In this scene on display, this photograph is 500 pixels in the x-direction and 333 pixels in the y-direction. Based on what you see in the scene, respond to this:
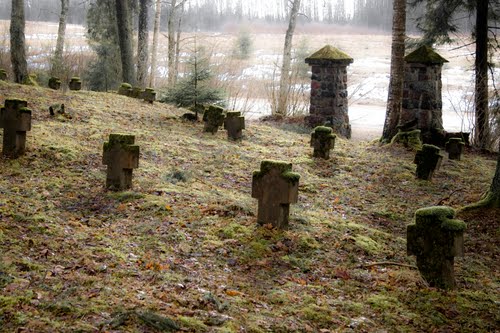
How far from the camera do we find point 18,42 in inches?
598

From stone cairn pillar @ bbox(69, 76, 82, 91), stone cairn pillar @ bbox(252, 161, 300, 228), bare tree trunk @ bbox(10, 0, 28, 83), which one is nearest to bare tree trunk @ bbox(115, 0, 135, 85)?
stone cairn pillar @ bbox(69, 76, 82, 91)

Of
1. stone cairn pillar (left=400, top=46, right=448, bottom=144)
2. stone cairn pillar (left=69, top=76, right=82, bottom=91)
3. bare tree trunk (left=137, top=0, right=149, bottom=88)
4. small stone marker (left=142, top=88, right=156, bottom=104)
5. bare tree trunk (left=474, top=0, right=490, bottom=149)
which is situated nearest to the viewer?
stone cairn pillar (left=400, top=46, right=448, bottom=144)

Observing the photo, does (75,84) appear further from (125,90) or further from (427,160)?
(427,160)

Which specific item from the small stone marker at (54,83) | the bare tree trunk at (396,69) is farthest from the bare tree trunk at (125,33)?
the bare tree trunk at (396,69)

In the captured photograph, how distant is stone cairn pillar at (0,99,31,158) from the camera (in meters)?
7.86

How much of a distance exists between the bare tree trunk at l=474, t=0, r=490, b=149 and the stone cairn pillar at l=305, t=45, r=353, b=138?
3.56 m

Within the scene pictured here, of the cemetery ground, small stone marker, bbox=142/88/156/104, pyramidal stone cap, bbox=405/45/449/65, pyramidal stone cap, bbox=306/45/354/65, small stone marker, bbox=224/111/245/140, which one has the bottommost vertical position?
the cemetery ground

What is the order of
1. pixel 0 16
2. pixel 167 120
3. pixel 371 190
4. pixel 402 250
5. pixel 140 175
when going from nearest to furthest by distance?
pixel 402 250 → pixel 140 175 → pixel 371 190 → pixel 167 120 → pixel 0 16

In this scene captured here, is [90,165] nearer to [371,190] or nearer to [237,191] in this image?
[237,191]

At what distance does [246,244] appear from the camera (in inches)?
243

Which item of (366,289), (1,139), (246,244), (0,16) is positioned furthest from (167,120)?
(0,16)

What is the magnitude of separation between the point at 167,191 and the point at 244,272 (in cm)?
236

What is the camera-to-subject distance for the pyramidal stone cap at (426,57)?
46.5 ft

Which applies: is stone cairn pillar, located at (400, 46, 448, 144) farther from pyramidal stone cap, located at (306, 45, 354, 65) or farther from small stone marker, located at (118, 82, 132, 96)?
small stone marker, located at (118, 82, 132, 96)
